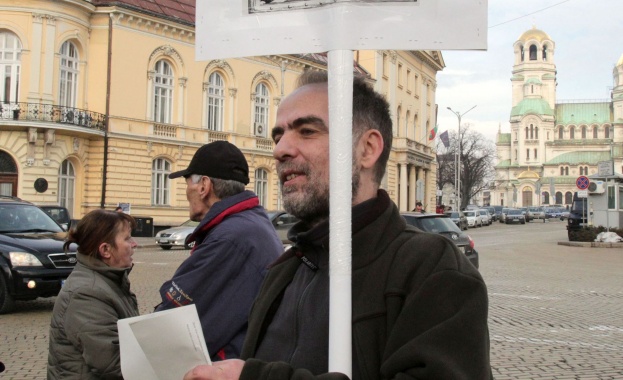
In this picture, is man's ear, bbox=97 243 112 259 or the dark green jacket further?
man's ear, bbox=97 243 112 259

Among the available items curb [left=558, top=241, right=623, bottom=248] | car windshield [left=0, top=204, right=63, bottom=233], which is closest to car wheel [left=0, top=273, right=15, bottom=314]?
car windshield [left=0, top=204, right=63, bottom=233]

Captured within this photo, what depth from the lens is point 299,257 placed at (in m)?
2.19

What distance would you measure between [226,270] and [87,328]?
0.89m

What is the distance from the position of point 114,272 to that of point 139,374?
1.76 m

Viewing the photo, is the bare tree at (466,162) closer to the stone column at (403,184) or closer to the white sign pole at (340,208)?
the stone column at (403,184)

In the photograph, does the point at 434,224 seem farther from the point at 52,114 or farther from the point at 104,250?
the point at 52,114

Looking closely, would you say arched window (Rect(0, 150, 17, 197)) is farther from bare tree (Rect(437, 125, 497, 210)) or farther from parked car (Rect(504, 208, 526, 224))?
bare tree (Rect(437, 125, 497, 210))

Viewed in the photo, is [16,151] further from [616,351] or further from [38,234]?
[616,351]

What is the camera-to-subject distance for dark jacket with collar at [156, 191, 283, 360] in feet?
9.77

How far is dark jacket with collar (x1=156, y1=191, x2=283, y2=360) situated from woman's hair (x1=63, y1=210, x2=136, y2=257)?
0.93m

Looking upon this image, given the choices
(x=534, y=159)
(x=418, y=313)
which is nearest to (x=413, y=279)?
(x=418, y=313)

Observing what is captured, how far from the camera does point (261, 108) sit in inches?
1686

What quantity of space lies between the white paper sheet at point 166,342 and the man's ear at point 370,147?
0.68 m

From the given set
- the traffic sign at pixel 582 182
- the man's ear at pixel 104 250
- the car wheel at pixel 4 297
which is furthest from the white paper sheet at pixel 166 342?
the traffic sign at pixel 582 182
